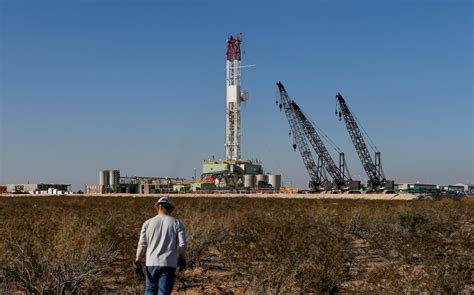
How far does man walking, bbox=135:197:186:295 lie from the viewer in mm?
7766

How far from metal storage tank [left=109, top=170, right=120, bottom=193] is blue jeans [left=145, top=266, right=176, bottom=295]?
98.2m

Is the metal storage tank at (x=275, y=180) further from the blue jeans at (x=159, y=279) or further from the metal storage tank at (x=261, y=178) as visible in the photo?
the blue jeans at (x=159, y=279)

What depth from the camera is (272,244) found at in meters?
12.5

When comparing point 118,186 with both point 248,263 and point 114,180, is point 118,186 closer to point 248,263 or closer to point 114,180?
point 114,180

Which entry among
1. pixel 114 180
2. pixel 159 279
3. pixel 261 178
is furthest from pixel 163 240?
pixel 261 178

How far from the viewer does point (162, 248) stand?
7762 millimetres

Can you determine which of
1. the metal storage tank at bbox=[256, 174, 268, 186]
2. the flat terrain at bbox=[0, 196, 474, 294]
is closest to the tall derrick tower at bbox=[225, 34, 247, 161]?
the metal storage tank at bbox=[256, 174, 268, 186]

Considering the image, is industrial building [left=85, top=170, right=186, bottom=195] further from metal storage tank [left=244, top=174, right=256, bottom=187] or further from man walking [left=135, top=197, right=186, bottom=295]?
man walking [left=135, top=197, right=186, bottom=295]

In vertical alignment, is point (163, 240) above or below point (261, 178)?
below

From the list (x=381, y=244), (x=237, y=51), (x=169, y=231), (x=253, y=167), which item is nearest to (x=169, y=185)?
(x=253, y=167)

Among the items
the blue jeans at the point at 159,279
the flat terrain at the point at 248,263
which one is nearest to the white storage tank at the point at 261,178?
the flat terrain at the point at 248,263

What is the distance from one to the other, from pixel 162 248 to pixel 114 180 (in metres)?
99.5

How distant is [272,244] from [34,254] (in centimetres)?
483

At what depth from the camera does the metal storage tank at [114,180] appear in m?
104
